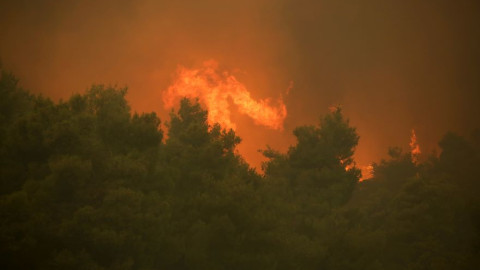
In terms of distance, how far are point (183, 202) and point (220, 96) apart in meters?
84.2

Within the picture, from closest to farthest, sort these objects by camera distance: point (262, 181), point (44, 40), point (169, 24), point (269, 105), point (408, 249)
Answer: point (262, 181) → point (408, 249) → point (269, 105) → point (44, 40) → point (169, 24)

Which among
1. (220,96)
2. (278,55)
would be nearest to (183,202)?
(220,96)

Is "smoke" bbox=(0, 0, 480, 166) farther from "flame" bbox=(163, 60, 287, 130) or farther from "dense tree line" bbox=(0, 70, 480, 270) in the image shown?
"dense tree line" bbox=(0, 70, 480, 270)

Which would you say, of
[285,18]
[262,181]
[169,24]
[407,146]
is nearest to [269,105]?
[407,146]

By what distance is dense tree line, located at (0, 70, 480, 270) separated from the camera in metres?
16.1

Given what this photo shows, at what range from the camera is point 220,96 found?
105 m

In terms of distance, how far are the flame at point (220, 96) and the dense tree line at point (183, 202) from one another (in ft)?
204

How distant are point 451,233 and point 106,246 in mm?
24000

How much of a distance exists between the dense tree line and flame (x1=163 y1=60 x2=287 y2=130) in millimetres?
62317

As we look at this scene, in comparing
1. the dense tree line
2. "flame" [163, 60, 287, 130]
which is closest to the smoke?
"flame" [163, 60, 287, 130]

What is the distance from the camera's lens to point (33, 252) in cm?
1509

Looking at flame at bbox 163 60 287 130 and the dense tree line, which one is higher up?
flame at bbox 163 60 287 130

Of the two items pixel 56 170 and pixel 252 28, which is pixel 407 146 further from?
pixel 252 28

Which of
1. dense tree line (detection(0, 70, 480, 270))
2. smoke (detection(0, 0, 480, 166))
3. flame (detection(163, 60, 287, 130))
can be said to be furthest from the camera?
smoke (detection(0, 0, 480, 166))
